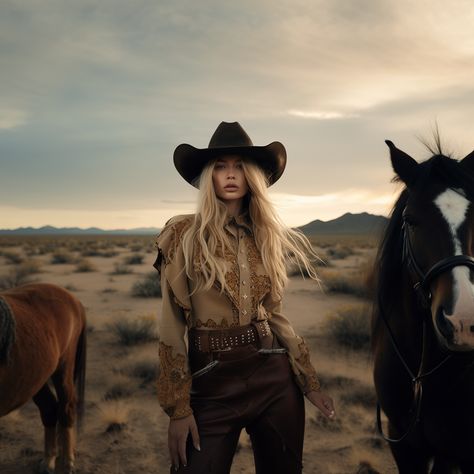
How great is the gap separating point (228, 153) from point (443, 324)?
3.99ft

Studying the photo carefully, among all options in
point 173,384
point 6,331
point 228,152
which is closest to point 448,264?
point 228,152

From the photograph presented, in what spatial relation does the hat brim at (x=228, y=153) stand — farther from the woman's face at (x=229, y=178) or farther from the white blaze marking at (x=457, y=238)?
the white blaze marking at (x=457, y=238)

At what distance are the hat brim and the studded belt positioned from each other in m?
0.81

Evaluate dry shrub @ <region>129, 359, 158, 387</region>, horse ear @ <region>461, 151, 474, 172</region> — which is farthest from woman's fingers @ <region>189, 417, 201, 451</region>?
dry shrub @ <region>129, 359, 158, 387</region>

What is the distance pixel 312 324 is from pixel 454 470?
634 cm

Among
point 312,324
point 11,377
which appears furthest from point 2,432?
point 312,324

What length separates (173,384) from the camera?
1.90 metres

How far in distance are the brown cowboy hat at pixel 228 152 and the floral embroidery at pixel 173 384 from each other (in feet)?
3.02

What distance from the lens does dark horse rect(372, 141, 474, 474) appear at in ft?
5.90

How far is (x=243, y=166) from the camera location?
87.6 inches

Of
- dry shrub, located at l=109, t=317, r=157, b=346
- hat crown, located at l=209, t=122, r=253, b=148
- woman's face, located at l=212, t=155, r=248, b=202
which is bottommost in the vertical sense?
dry shrub, located at l=109, t=317, r=157, b=346

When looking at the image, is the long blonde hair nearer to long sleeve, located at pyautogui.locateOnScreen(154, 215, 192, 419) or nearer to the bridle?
long sleeve, located at pyautogui.locateOnScreen(154, 215, 192, 419)

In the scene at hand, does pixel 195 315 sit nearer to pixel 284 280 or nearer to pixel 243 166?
pixel 284 280

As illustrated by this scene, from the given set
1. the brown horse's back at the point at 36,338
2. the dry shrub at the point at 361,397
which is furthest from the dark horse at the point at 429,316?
the dry shrub at the point at 361,397
